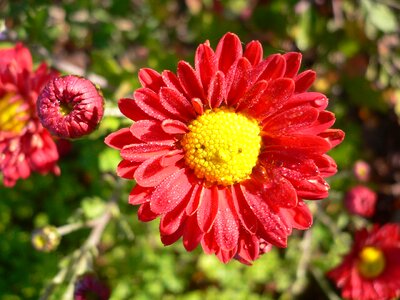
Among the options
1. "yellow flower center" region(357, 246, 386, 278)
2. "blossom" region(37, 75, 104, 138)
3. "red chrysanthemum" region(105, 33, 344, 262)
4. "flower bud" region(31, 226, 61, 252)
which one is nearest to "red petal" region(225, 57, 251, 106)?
"red chrysanthemum" region(105, 33, 344, 262)

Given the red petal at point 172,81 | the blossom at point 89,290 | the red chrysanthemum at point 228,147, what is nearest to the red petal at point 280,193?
the red chrysanthemum at point 228,147

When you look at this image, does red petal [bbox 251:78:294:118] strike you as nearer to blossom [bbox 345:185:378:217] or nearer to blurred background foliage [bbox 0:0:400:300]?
blurred background foliage [bbox 0:0:400:300]

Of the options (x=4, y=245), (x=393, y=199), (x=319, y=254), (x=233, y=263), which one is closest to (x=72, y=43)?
(x=4, y=245)

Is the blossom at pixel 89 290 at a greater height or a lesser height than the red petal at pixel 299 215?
lesser

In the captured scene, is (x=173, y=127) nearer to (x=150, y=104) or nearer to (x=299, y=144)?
(x=150, y=104)

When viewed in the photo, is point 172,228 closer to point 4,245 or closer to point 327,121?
point 327,121

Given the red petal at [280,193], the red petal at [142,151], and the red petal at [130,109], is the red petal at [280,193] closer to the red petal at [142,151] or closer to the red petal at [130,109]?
the red petal at [142,151]
